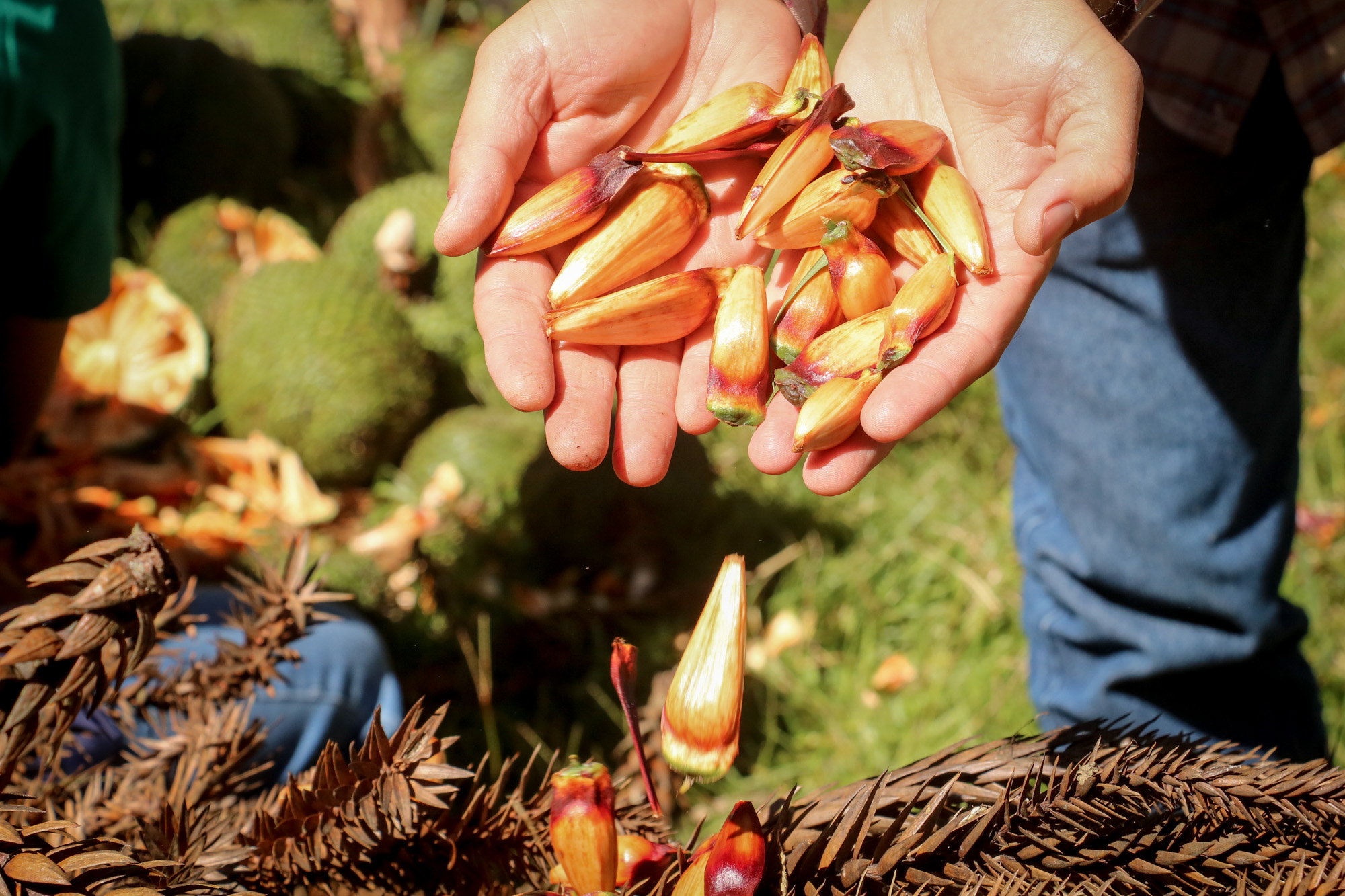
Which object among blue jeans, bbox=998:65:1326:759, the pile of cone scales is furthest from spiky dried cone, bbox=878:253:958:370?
blue jeans, bbox=998:65:1326:759

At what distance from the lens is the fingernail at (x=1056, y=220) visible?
0.86m

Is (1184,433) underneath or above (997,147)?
underneath

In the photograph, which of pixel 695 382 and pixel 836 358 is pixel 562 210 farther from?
pixel 836 358

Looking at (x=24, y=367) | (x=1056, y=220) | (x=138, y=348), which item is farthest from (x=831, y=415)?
(x=138, y=348)

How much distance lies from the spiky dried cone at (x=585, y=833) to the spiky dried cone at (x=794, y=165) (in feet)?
2.55

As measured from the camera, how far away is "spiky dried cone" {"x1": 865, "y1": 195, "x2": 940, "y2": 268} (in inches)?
45.3

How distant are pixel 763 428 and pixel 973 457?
4.91 ft

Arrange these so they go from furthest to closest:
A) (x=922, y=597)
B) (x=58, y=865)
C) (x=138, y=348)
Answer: (x=138, y=348)
(x=922, y=597)
(x=58, y=865)

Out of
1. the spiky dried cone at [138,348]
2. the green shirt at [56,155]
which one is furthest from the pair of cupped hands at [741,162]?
the spiky dried cone at [138,348]

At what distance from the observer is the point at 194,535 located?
1987 mm

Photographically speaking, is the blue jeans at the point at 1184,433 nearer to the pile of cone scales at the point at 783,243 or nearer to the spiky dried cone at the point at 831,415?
the pile of cone scales at the point at 783,243

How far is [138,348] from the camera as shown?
2.36 meters

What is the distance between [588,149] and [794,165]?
285 mm

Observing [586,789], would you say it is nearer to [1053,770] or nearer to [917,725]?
[1053,770]
